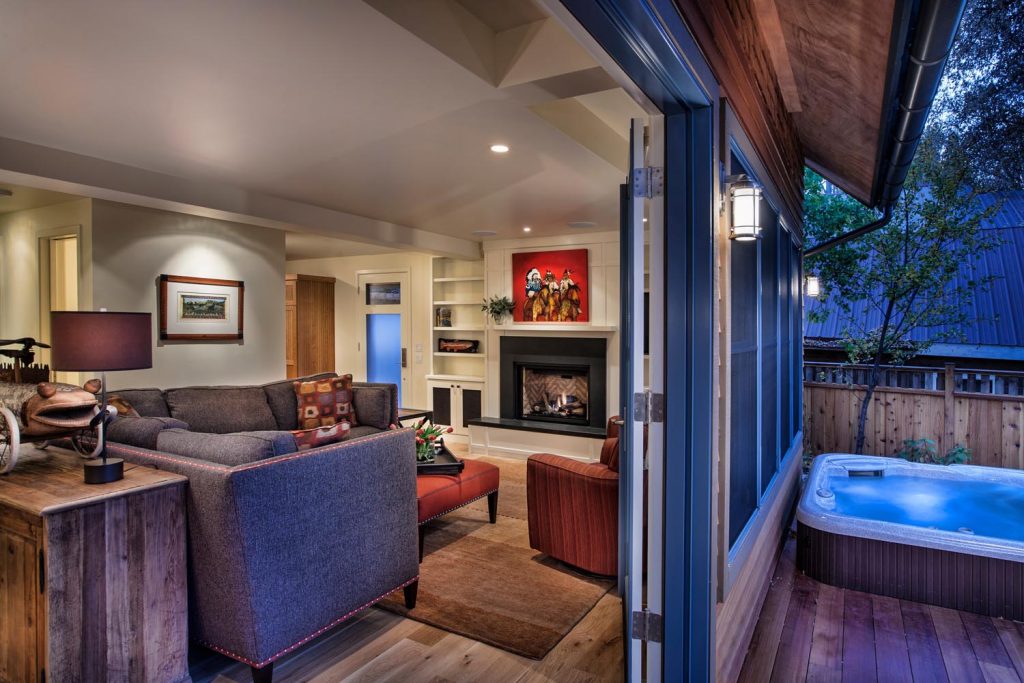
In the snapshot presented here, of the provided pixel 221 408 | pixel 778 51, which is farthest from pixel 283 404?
pixel 778 51

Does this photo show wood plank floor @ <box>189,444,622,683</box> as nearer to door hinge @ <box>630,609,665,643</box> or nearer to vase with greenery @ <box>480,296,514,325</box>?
door hinge @ <box>630,609,665,643</box>

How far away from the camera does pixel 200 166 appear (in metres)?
3.73

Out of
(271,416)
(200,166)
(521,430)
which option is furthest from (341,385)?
(200,166)

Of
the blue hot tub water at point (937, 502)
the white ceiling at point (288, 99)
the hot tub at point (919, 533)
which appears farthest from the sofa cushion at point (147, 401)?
the blue hot tub water at point (937, 502)

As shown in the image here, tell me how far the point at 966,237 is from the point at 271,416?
6336 mm

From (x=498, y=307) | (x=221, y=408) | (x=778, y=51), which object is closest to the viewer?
(x=778, y=51)

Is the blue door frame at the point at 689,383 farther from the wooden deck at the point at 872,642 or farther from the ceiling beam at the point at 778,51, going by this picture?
the ceiling beam at the point at 778,51

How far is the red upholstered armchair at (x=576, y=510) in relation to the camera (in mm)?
3131

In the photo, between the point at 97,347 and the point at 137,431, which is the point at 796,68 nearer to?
the point at 97,347

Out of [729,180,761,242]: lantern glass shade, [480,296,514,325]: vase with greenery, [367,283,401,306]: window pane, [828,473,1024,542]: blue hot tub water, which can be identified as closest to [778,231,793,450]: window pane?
[828,473,1024,542]: blue hot tub water

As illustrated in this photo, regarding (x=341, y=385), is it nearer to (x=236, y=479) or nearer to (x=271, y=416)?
(x=271, y=416)

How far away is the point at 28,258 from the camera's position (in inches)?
198

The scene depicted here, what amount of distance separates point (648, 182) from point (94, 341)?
2.11m

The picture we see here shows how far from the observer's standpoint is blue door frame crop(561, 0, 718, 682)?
1813mm
